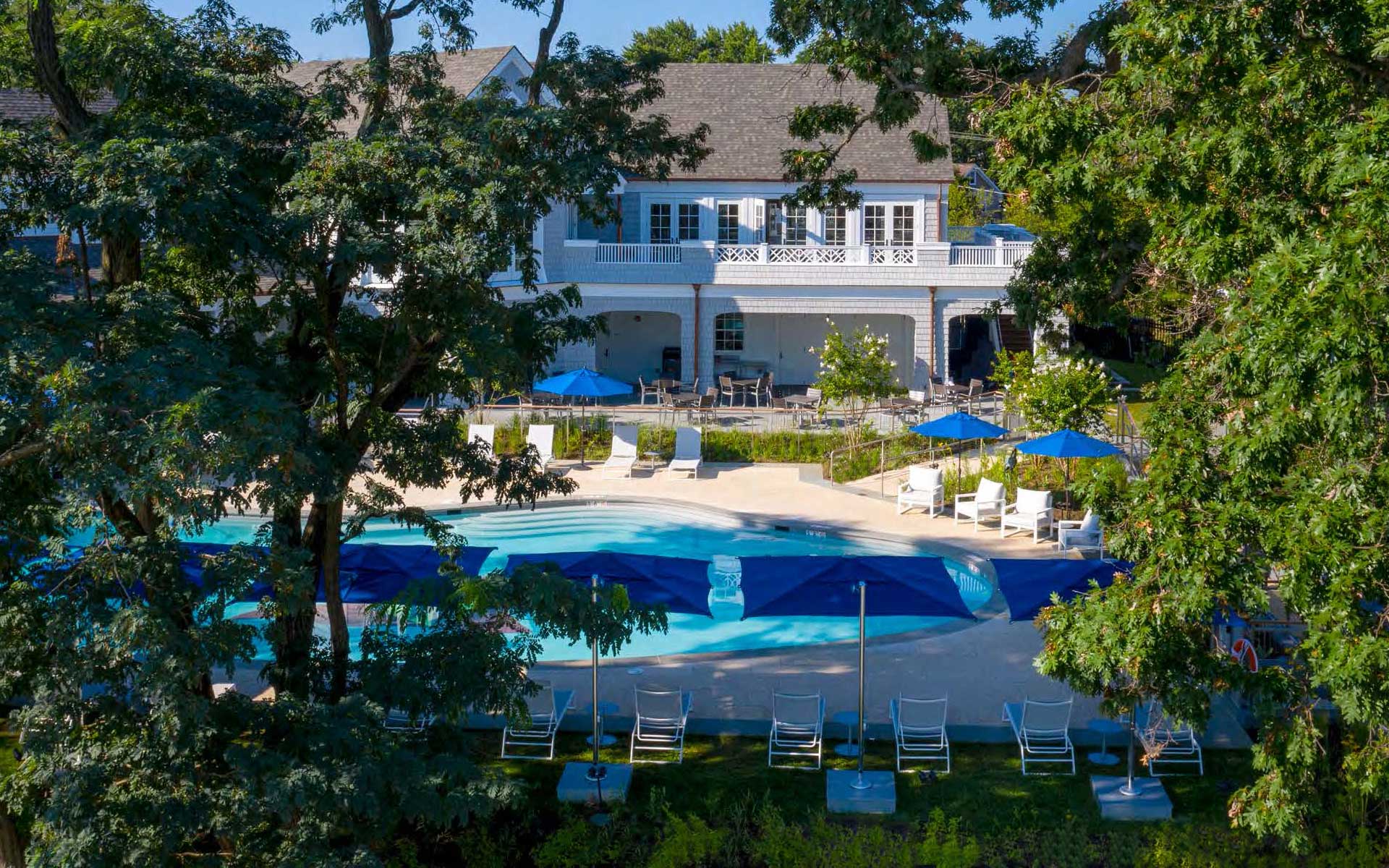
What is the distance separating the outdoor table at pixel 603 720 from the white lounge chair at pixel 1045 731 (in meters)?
4.32

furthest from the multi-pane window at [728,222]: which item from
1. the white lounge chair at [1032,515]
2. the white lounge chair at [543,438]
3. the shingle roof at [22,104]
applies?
the white lounge chair at [1032,515]

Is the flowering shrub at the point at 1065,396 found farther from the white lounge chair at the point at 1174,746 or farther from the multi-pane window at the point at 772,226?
the multi-pane window at the point at 772,226

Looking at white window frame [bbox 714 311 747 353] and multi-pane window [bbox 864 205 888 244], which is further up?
multi-pane window [bbox 864 205 888 244]

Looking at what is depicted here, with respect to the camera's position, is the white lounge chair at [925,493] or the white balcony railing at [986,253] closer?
the white lounge chair at [925,493]

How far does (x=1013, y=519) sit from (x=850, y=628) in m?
4.35

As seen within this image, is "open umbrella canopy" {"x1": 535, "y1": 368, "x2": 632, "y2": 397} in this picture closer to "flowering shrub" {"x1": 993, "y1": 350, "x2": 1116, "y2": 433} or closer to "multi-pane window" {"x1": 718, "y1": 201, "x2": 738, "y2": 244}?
"flowering shrub" {"x1": 993, "y1": 350, "x2": 1116, "y2": 433}

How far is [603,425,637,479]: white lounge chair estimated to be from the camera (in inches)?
1051

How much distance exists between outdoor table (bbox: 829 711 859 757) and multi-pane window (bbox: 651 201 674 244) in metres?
25.2

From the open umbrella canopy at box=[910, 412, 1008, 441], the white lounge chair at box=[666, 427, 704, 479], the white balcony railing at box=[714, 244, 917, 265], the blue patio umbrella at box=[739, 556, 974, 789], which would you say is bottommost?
the blue patio umbrella at box=[739, 556, 974, 789]

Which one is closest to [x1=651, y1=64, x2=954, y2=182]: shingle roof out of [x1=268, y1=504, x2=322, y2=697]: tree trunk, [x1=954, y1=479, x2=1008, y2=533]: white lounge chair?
[x1=954, y1=479, x2=1008, y2=533]: white lounge chair

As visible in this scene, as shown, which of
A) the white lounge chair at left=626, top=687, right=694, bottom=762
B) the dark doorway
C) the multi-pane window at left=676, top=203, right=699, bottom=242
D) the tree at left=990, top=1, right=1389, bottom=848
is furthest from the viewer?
the dark doorway

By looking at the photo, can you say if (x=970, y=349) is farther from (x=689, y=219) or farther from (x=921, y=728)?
(x=921, y=728)

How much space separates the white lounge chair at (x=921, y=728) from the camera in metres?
13.5

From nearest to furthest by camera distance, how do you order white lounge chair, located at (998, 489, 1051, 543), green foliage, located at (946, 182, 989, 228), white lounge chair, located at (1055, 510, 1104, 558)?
white lounge chair, located at (1055, 510, 1104, 558), white lounge chair, located at (998, 489, 1051, 543), green foliage, located at (946, 182, 989, 228)
